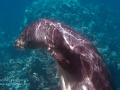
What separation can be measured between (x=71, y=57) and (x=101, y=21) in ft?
74.9

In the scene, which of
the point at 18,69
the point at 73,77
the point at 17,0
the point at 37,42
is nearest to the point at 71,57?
the point at 73,77

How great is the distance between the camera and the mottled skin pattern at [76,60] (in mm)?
2938

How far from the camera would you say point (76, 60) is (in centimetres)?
300

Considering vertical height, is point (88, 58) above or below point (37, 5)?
below

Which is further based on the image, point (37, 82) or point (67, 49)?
point (37, 82)

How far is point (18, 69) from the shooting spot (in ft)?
46.4

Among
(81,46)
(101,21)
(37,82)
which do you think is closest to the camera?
(81,46)

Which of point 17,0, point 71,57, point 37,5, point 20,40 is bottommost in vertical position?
point 71,57

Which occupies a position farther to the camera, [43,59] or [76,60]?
[43,59]

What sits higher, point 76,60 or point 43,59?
point 43,59

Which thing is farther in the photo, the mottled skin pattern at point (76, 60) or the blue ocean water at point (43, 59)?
the blue ocean water at point (43, 59)

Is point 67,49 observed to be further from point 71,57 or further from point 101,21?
point 101,21

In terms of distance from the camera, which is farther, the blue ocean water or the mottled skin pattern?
the blue ocean water

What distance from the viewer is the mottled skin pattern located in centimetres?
294
